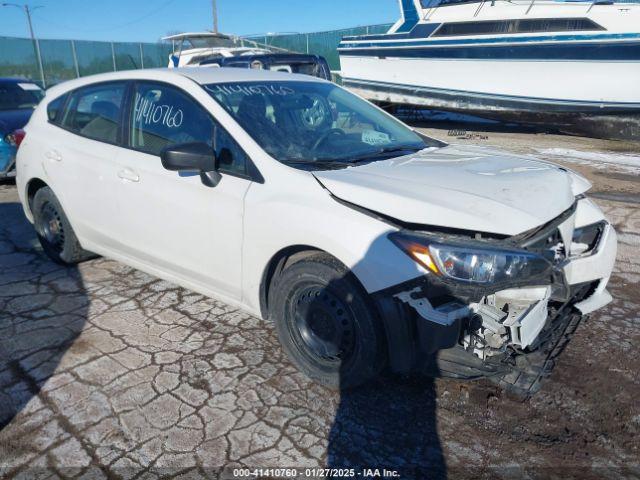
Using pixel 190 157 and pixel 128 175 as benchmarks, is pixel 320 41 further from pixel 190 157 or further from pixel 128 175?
pixel 190 157

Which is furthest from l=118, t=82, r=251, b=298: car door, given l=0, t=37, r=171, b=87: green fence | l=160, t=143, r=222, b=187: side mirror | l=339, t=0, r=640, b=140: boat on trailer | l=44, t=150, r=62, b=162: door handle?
l=0, t=37, r=171, b=87: green fence

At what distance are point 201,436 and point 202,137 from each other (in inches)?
69.7

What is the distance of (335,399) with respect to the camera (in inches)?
114

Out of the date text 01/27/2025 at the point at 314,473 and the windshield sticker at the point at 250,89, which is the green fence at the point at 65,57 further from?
the date text 01/27/2025 at the point at 314,473

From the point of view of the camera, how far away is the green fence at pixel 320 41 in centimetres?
1954

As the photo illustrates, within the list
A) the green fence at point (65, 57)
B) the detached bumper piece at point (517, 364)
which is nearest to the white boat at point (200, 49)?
the green fence at point (65, 57)

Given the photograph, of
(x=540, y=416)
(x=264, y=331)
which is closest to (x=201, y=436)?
(x=264, y=331)

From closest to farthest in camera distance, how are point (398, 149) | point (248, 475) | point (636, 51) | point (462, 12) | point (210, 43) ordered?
point (248, 475)
point (398, 149)
point (636, 51)
point (462, 12)
point (210, 43)

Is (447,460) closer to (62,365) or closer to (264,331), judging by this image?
(264,331)

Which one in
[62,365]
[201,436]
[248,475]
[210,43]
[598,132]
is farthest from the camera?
[210,43]

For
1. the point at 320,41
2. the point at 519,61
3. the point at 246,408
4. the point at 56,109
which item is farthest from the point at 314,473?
the point at 320,41

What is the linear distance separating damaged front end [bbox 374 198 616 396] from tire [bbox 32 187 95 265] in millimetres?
3127

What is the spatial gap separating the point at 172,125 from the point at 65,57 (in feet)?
78.3

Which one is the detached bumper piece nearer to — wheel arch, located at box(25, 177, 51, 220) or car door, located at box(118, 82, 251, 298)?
car door, located at box(118, 82, 251, 298)
